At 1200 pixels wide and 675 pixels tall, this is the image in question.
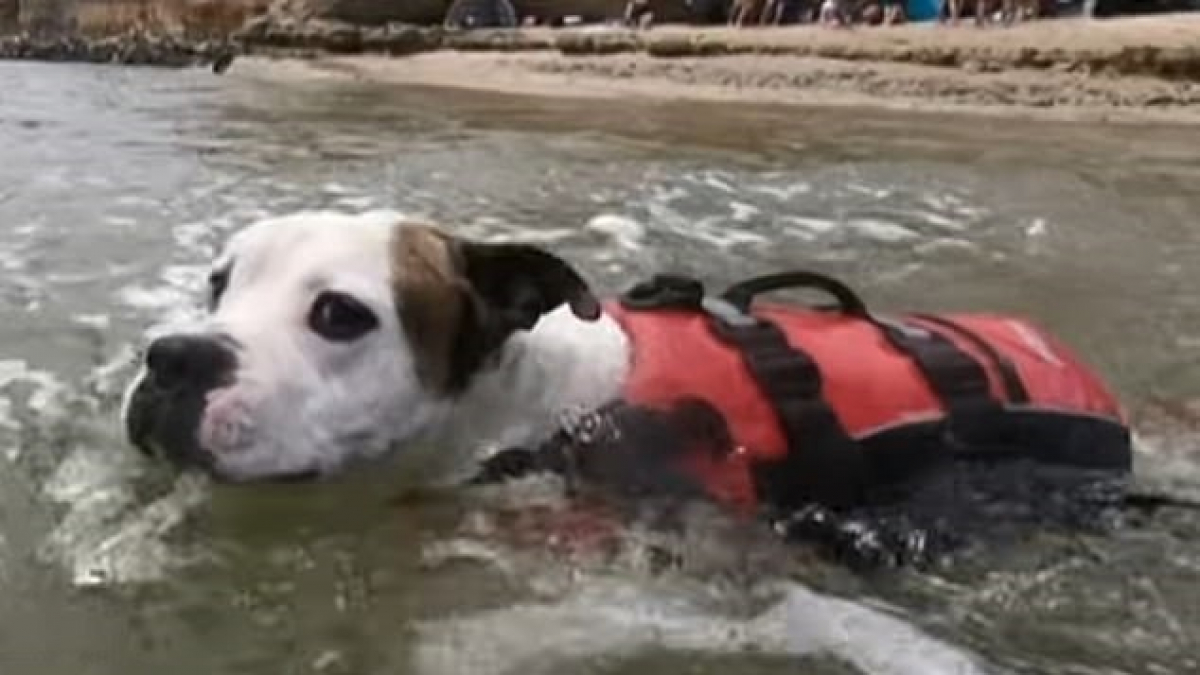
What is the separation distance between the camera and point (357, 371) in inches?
156

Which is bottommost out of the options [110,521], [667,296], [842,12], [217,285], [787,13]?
[787,13]

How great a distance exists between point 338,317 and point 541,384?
55cm

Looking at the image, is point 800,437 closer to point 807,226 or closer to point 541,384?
point 541,384

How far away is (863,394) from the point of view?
430cm

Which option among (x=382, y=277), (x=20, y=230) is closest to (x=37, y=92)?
(x=20, y=230)

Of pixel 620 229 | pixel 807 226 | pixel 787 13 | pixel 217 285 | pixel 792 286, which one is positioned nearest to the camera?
pixel 217 285

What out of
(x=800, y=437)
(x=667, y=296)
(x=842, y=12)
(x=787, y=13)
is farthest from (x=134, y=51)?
(x=800, y=437)

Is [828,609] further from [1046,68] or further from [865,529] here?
[1046,68]

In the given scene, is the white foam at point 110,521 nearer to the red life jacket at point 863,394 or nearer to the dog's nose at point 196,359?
the dog's nose at point 196,359

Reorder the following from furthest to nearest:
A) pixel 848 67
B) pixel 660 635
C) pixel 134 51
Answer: pixel 134 51 < pixel 848 67 < pixel 660 635

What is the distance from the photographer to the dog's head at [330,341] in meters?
3.77

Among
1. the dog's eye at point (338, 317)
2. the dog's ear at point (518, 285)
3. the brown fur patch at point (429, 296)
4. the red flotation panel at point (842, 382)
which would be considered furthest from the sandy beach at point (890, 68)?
the dog's eye at point (338, 317)

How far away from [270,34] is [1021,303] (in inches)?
862

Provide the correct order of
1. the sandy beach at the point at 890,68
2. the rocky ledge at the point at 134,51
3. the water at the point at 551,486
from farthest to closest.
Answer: the rocky ledge at the point at 134,51 < the sandy beach at the point at 890,68 < the water at the point at 551,486
